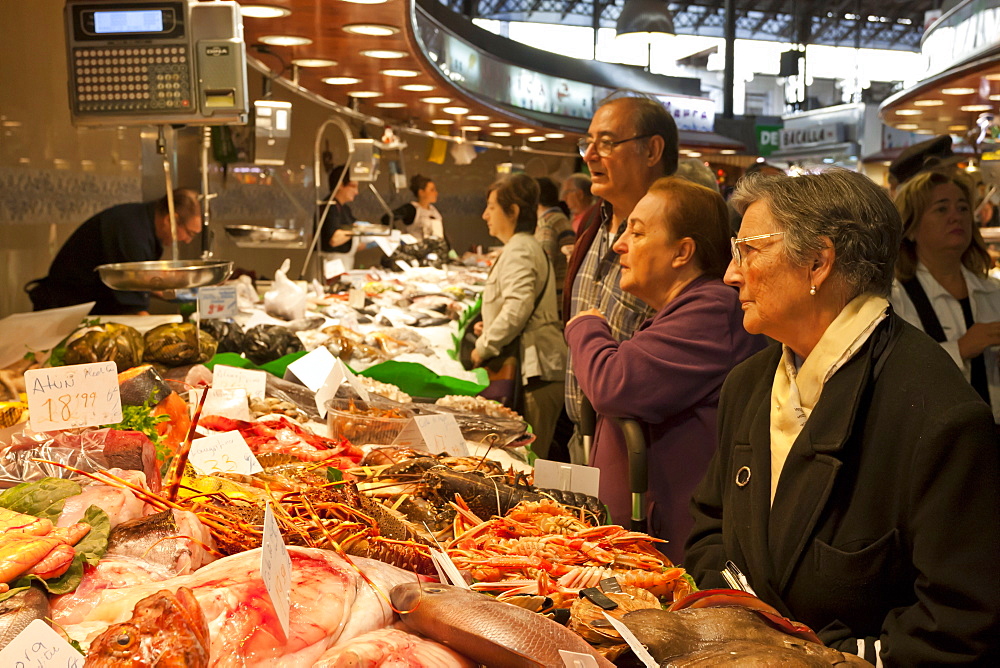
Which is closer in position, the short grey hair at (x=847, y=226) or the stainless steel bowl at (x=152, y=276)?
the short grey hair at (x=847, y=226)

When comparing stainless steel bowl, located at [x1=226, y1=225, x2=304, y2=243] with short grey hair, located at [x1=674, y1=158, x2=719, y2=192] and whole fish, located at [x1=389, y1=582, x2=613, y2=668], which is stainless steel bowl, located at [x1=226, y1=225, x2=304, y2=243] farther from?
whole fish, located at [x1=389, y1=582, x2=613, y2=668]

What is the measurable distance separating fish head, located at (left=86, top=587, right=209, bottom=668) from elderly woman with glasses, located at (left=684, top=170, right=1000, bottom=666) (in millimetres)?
1157

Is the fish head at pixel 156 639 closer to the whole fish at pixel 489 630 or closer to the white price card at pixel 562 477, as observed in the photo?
the whole fish at pixel 489 630

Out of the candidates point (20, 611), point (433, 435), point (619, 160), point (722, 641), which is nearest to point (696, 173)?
point (619, 160)

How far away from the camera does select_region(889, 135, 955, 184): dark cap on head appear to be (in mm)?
4553

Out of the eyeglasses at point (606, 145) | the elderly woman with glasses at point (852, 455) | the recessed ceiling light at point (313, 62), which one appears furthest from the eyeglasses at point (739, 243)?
the recessed ceiling light at point (313, 62)

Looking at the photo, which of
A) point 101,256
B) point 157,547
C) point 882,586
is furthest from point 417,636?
point 101,256

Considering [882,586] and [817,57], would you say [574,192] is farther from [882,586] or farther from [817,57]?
[817,57]

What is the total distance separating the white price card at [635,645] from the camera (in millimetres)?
1182

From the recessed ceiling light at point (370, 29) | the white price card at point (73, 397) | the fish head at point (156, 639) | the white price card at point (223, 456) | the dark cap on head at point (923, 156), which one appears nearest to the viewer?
the fish head at point (156, 639)

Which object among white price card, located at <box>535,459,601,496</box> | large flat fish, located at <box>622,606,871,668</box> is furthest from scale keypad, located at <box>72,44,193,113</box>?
large flat fish, located at <box>622,606,871,668</box>

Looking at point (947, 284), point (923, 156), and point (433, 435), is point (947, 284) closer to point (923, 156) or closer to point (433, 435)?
point (923, 156)

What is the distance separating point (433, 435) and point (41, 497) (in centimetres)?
117

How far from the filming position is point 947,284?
13.4ft
